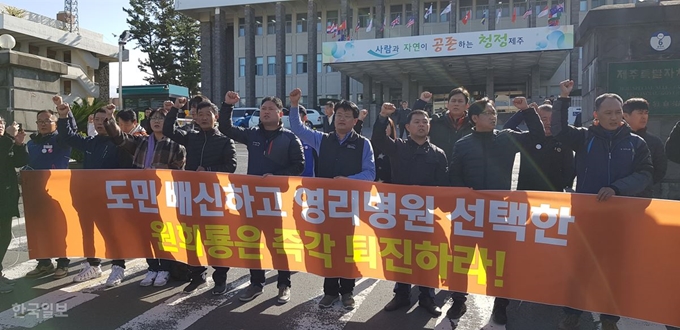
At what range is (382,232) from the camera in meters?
4.28

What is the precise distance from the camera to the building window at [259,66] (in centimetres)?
→ 4412

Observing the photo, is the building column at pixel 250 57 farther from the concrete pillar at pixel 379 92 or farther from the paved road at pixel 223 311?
the paved road at pixel 223 311

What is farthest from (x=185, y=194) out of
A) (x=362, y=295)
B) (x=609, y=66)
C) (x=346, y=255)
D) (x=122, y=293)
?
(x=609, y=66)

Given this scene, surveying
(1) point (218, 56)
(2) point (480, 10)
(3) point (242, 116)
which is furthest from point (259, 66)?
(2) point (480, 10)

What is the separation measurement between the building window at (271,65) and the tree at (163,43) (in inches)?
Result: 608

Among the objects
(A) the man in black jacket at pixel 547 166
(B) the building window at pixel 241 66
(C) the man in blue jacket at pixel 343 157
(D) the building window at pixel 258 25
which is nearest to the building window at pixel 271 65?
(B) the building window at pixel 241 66

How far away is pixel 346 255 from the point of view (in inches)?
172

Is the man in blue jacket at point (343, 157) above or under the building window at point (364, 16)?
under

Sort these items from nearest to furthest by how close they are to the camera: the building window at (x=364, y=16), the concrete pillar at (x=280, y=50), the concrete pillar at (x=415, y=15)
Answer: the concrete pillar at (x=415, y=15), the building window at (x=364, y=16), the concrete pillar at (x=280, y=50)

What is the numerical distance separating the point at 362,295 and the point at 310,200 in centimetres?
123

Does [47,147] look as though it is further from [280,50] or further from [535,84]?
[280,50]

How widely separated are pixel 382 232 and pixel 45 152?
411 centimetres

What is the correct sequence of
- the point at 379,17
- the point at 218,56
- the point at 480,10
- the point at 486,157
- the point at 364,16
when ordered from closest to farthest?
the point at 486,157 < the point at 480,10 < the point at 379,17 < the point at 364,16 < the point at 218,56

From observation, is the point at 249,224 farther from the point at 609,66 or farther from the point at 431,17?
the point at 431,17
